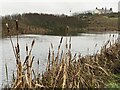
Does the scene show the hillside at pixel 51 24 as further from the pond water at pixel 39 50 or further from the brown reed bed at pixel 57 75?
the brown reed bed at pixel 57 75

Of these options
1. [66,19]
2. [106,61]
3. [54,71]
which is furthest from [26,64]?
[66,19]

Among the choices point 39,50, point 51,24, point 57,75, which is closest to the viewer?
point 57,75

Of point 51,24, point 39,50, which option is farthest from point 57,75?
point 51,24

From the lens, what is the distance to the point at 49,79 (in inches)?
246

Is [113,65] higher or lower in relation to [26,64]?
lower

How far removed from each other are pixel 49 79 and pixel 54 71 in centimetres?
20

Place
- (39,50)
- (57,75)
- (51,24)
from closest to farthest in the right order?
(57,75), (39,50), (51,24)

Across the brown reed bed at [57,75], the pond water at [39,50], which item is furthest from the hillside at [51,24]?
the brown reed bed at [57,75]

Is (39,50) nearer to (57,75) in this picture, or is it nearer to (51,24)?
(57,75)

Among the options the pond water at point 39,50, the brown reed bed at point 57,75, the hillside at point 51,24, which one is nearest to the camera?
the brown reed bed at point 57,75

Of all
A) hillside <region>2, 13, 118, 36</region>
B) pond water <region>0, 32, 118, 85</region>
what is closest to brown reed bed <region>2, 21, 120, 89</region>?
pond water <region>0, 32, 118, 85</region>

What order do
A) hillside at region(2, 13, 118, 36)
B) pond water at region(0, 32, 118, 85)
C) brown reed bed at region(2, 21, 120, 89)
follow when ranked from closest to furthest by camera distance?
brown reed bed at region(2, 21, 120, 89), pond water at region(0, 32, 118, 85), hillside at region(2, 13, 118, 36)

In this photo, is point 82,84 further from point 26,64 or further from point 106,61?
point 106,61

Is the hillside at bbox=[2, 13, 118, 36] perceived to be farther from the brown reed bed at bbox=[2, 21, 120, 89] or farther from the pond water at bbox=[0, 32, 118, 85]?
the brown reed bed at bbox=[2, 21, 120, 89]
